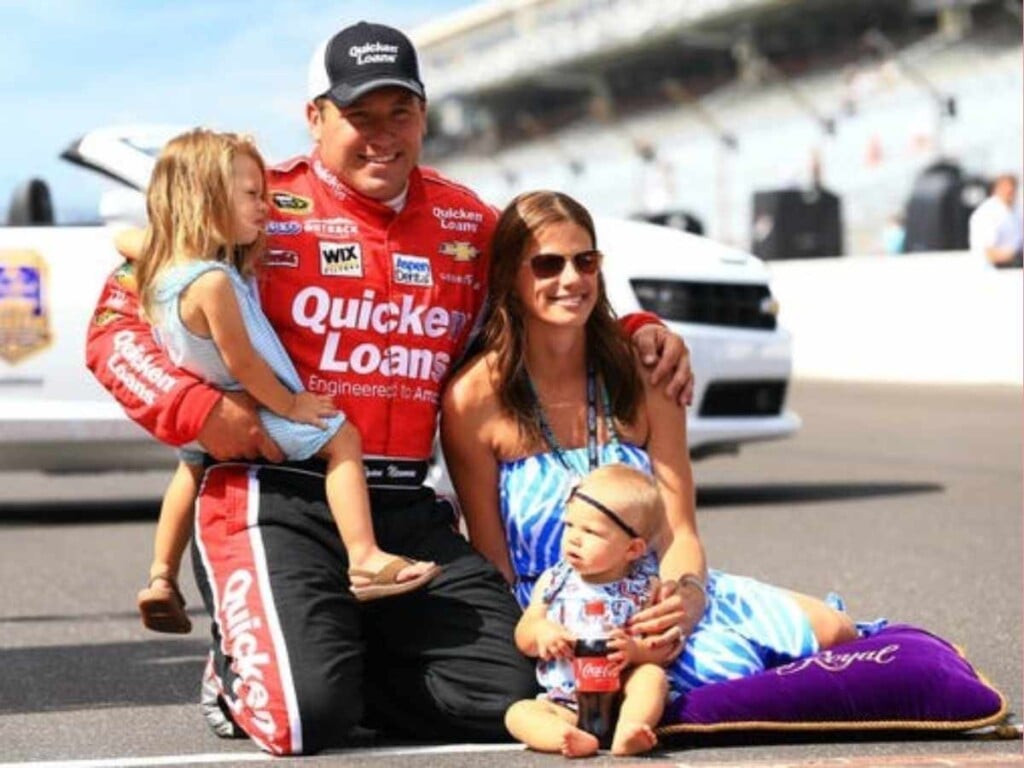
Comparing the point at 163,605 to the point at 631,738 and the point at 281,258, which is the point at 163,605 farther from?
the point at 631,738

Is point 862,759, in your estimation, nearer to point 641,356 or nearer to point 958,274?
point 641,356

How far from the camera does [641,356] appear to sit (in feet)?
19.7

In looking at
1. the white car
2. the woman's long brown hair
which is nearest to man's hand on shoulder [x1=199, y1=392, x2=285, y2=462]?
the woman's long brown hair

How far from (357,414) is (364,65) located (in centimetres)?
81

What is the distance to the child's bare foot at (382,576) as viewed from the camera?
217 inches

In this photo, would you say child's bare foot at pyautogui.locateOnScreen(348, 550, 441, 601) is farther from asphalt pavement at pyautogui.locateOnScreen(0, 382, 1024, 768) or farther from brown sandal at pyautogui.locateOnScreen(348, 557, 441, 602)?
asphalt pavement at pyautogui.locateOnScreen(0, 382, 1024, 768)

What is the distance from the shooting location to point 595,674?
5.32 metres

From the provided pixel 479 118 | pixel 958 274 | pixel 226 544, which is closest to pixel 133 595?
pixel 226 544

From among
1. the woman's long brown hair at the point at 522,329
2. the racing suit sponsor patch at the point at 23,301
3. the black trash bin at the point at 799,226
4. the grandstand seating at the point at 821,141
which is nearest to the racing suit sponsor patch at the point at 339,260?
the woman's long brown hair at the point at 522,329

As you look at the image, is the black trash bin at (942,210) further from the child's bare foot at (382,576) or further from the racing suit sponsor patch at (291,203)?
the child's bare foot at (382,576)

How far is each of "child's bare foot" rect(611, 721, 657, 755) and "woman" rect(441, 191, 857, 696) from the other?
0.47 metres

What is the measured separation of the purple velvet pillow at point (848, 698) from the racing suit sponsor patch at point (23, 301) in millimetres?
6035

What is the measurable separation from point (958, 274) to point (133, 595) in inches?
635

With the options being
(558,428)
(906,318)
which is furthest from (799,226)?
(558,428)
